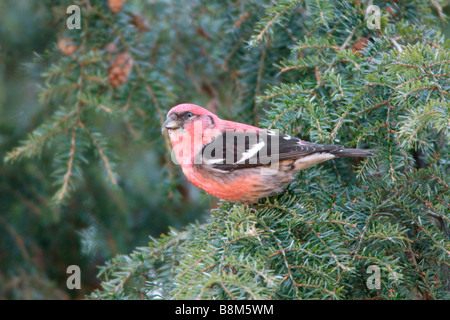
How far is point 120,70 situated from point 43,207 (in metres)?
1.22

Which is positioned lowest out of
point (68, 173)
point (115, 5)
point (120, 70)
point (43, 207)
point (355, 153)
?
point (43, 207)

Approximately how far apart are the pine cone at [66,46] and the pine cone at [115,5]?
35 cm

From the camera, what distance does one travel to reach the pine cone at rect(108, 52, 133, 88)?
301cm

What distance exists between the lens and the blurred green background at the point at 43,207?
3.21 m

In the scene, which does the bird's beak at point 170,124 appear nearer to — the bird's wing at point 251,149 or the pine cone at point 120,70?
the bird's wing at point 251,149

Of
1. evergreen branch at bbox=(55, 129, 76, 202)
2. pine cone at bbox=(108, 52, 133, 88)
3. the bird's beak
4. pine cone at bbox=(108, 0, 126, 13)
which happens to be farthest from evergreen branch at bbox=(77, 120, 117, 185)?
pine cone at bbox=(108, 0, 126, 13)

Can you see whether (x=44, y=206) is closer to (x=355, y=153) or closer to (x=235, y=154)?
(x=235, y=154)

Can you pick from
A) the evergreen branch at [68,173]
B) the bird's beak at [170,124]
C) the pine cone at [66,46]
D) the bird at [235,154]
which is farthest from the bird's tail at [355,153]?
the pine cone at [66,46]

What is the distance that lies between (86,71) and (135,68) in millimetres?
327

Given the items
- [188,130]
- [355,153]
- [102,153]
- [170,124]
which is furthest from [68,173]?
[355,153]

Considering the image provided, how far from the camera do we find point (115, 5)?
2887mm

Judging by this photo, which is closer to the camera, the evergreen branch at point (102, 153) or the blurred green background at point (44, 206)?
the evergreen branch at point (102, 153)

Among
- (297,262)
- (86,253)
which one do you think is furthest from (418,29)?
(86,253)

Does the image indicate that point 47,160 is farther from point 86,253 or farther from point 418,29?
point 418,29
